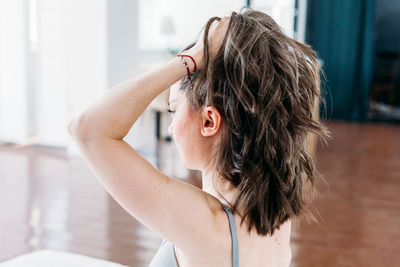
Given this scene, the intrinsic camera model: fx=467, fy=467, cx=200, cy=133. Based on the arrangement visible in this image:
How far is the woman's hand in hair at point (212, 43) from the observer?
2.31 ft

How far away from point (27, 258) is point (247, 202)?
0.69 meters

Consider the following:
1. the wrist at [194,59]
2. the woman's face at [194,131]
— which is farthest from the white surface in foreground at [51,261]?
the wrist at [194,59]

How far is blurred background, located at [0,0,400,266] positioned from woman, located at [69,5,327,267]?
10 cm

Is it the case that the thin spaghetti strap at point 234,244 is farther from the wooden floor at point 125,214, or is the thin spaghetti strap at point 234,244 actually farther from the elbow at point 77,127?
the wooden floor at point 125,214

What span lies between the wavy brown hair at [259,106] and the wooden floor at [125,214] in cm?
122

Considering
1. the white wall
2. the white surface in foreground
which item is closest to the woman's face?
the white surface in foreground

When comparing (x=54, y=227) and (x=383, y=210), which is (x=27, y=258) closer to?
(x=54, y=227)

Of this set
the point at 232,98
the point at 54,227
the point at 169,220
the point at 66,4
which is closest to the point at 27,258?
the point at 169,220

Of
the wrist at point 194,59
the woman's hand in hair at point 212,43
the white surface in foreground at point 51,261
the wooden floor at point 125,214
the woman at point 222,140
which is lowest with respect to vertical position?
the wooden floor at point 125,214

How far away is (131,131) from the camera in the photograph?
482 centimetres

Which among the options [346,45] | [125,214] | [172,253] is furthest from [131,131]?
[346,45]

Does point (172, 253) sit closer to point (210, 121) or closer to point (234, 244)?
point (234, 244)

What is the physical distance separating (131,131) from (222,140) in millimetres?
4148

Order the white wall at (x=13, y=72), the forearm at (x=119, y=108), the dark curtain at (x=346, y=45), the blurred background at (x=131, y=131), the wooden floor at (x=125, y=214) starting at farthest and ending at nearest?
the dark curtain at (x=346, y=45) → the white wall at (x=13, y=72) → the blurred background at (x=131, y=131) → the wooden floor at (x=125, y=214) → the forearm at (x=119, y=108)
